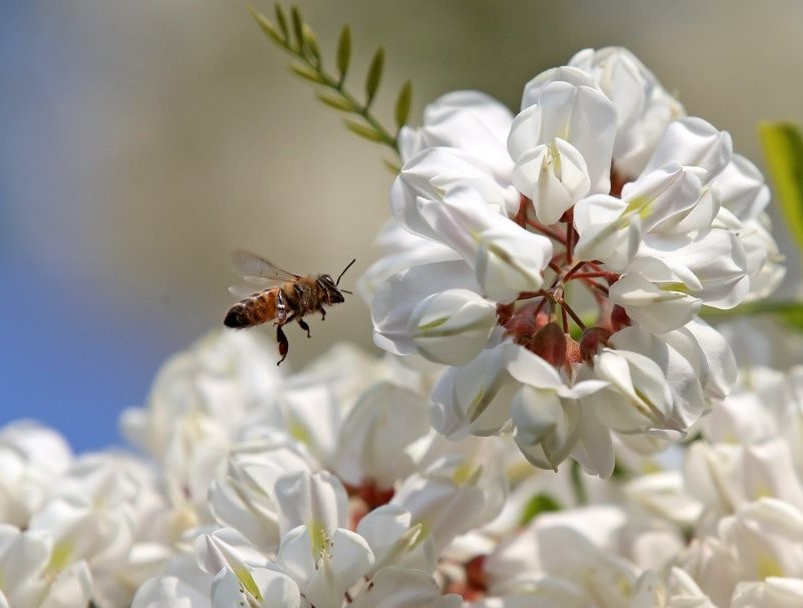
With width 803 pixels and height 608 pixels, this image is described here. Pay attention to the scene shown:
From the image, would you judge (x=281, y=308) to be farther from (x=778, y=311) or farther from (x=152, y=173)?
(x=152, y=173)

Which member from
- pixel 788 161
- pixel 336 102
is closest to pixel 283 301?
pixel 336 102

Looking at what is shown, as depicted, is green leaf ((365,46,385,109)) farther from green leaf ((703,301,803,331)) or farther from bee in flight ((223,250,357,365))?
green leaf ((703,301,803,331))

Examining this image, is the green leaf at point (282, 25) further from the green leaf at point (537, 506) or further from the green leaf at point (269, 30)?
the green leaf at point (537, 506)

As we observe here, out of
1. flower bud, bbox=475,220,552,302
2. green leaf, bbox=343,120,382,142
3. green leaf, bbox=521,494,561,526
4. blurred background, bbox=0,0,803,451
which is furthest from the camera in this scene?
blurred background, bbox=0,0,803,451

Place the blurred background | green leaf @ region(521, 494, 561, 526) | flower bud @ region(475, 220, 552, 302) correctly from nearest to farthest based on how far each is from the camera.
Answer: flower bud @ region(475, 220, 552, 302), green leaf @ region(521, 494, 561, 526), the blurred background

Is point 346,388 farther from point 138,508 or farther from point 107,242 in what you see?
point 107,242

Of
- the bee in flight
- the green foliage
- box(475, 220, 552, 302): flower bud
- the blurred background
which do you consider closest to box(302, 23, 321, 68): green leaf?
the green foliage

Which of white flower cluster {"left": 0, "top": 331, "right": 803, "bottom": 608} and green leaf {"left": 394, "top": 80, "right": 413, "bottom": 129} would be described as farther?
green leaf {"left": 394, "top": 80, "right": 413, "bottom": 129}
